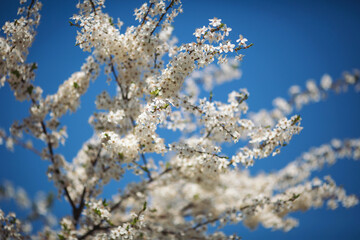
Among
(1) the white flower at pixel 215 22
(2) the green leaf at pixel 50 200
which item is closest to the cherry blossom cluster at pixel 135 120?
(1) the white flower at pixel 215 22

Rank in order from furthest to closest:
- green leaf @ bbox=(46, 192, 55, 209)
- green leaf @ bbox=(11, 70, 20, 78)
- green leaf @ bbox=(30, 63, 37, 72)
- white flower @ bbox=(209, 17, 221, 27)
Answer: green leaf @ bbox=(46, 192, 55, 209)
green leaf @ bbox=(30, 63, 37, 72)
green leaf @ bbox=(11, 70, 20, 78)
white flower @ bbox=(209, 17, 221, 27)

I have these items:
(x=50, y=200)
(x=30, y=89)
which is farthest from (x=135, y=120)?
(x=50, y=200)

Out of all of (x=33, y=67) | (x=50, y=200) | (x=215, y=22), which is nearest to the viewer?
(x=215, y=22)

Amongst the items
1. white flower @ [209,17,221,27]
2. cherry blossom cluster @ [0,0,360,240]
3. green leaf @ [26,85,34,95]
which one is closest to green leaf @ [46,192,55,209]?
cherry blossom cluster @ [0,0,360,240]

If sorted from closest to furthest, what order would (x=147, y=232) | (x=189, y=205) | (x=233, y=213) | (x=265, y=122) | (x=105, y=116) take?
(x=265, y=122), (x=105, y=116), (x=147, y=232), (x=233, y=213), (x=189, y=205)

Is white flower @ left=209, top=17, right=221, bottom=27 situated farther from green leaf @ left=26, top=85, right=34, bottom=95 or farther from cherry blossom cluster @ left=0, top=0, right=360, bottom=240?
green leaf @ left=26, top=85, right=34, bottom=95

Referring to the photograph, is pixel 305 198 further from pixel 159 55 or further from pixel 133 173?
pixel 159 55

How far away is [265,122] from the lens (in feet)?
Result: 15.8

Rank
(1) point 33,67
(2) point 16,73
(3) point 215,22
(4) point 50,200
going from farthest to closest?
(4) point 50,200 → (1) point 33,67 → (2) point 16,73 → (3) point 215,22

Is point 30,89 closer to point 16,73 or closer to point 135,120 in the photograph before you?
point 16,73

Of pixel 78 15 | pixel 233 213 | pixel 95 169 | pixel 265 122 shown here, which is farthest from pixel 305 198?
pixel 78 15

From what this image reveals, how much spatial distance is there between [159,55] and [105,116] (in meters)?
1.85

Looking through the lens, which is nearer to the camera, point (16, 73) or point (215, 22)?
point (215, 22)

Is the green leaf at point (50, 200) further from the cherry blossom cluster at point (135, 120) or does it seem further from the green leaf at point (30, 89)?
the green leaf at point (30, 89)
